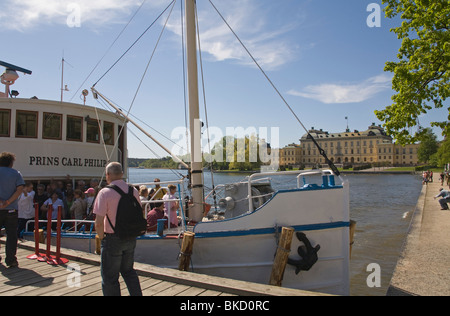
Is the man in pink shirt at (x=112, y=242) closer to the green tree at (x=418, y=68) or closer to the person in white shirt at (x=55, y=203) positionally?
the person in white shirt at (x=55, y=203)

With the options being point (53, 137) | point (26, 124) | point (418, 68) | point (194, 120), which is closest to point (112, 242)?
point (194, 120)

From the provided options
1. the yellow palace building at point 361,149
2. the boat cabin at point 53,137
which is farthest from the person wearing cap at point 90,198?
the yellow palace building at point 361,149

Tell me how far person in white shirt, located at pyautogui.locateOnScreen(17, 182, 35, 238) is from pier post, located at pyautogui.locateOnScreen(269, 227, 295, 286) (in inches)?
241

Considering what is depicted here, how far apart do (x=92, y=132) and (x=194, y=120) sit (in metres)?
5.80

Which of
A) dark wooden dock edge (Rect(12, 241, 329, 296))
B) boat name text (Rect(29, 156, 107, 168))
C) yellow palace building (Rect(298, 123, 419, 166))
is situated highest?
yellow palace building (Rect(298, 123, 419, 166))

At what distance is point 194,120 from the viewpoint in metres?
7.45

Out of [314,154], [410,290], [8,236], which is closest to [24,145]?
[8,236]

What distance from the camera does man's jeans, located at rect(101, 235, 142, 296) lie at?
143 inches

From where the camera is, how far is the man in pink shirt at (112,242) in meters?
3.55

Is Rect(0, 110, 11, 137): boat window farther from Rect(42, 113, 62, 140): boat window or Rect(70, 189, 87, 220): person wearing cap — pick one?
Rect(70, 189, 87, 220): person wearing cap

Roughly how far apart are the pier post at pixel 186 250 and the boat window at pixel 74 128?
697 centimetres

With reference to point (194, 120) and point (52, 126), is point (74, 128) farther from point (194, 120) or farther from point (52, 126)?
point (194, 120)

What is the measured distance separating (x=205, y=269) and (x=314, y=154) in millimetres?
149974

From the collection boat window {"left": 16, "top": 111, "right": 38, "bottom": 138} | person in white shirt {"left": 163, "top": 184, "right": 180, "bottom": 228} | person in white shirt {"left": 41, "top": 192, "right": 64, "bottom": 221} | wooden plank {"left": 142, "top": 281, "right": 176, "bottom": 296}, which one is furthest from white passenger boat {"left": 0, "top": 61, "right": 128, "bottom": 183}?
wooden plank {"left": 142, "top": 281, "right": 176, "bottom": 296}
